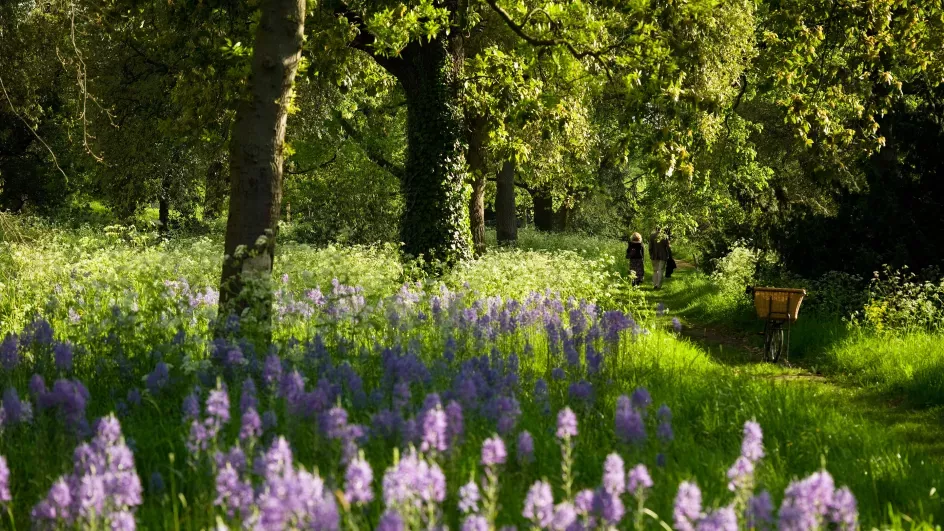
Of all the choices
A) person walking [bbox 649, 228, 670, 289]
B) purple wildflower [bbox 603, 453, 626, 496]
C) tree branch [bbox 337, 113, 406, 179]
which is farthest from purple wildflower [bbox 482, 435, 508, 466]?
tree branch [bbox 337, 113, 406, 179]

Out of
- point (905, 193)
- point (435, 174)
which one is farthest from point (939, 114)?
point (435, 174)

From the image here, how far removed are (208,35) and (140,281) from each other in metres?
3.61

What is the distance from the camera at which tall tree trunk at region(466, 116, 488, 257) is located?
1758cm

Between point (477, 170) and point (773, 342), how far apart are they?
696cm

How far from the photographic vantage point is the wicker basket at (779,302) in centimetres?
1125

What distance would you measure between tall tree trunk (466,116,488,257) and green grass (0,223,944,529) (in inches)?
239

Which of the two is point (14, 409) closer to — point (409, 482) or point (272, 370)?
point (272, 370)

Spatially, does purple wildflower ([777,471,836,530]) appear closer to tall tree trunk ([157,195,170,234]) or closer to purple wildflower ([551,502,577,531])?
purple wildflower ([551,502,577,531])

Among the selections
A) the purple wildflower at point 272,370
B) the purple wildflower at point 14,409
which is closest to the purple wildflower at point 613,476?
the purple wildflower at point 272,370

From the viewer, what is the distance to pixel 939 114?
13898 millimetres

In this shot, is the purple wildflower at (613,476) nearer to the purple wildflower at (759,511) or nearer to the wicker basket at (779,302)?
the purple wildflower at (759,511)

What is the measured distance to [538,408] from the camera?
18.4ft

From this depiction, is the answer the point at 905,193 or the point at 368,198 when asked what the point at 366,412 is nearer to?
the point at 905,193

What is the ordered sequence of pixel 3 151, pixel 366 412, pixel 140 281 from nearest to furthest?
pixel 366 412
pixel 140 281
pixel 3 151
